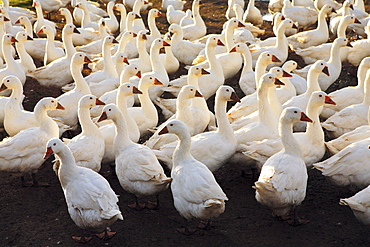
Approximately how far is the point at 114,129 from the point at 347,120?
4128mm

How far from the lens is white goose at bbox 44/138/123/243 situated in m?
6.32

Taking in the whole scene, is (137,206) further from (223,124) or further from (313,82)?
(313,82)

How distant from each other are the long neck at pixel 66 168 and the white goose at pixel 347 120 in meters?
4.58

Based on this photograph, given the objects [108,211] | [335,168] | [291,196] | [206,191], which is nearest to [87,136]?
[108,211]

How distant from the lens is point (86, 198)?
6395mm

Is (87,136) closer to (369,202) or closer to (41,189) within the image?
(41,189)

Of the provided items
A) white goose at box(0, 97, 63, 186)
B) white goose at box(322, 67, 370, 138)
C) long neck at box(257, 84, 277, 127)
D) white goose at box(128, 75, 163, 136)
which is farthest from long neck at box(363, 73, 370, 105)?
white goose at box(0, 97, 63, 186)

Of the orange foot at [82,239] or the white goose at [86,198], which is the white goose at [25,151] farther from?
the orange foot at [82,239]

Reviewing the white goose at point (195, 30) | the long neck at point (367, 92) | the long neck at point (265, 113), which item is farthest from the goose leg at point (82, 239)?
the white goose at point (195, 30)

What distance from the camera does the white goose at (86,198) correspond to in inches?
249

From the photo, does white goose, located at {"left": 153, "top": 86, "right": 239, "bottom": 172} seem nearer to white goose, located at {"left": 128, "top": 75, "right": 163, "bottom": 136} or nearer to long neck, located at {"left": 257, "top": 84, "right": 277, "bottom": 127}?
long neck, located at {"left": 257, "top": 84, "right": 277, "bottom": 127}

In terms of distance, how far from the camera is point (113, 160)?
333 inches

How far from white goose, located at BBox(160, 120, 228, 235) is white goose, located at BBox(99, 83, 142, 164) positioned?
5.48 feet

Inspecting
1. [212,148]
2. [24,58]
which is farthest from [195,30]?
[212,148]
